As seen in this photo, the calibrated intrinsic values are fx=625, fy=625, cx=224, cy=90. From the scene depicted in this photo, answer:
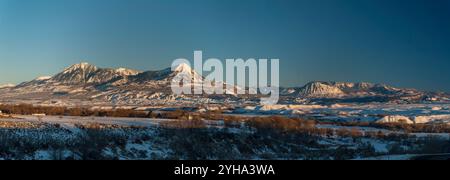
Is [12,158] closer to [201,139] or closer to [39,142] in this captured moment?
[39,142]

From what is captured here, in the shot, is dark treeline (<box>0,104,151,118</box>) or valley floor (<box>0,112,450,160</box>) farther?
dark treeline (<box>0,104,151,118</box>)

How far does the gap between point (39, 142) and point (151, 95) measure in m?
136

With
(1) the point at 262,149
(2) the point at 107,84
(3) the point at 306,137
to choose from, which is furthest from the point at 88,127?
(2) the point at 107,84

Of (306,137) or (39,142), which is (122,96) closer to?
(306,137)

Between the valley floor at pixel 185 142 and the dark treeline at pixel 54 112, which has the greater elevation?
the dark treeline at pixel 54 112

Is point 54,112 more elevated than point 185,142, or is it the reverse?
point 54,112

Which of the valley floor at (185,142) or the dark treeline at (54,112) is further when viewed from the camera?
the dark treeline at (54,112)

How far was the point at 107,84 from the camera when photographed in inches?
7785

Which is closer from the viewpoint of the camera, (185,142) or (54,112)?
(185,142)

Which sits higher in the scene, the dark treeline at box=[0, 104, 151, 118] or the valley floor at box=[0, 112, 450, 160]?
the dark treeline at box=[0, 104, 151, 118]
